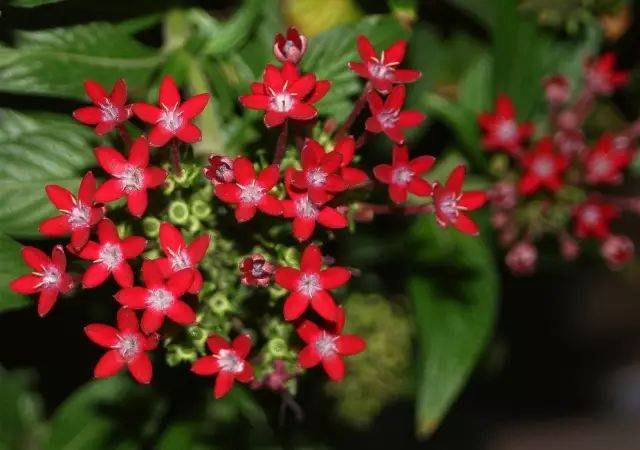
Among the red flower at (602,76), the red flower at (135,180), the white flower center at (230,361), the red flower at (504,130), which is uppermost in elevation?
the red flower at (135,180)

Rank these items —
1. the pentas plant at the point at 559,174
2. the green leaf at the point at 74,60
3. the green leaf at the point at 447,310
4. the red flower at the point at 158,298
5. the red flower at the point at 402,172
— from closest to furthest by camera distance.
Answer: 1. the red flower at the point at 158,298
2. the red flower at the point at 402,172
3. the green leaf at the point at 74,60
4. the green leaf at the point at 447,310
5. the pentas plant at the point at 559,174

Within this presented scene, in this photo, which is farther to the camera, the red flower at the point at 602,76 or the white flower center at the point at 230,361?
the red flower at the point at 602,76

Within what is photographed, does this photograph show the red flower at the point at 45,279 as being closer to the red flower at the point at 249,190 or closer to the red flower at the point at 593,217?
the red flower at the point at 249,190

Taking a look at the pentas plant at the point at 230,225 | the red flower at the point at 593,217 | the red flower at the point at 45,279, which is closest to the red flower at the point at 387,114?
the pentas plant at the point at 230,225

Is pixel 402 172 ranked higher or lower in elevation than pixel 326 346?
higher

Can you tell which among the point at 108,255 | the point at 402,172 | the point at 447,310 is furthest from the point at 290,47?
the point at 447,310

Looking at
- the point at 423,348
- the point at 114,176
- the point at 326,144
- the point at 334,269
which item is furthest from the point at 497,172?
the point at 114,176

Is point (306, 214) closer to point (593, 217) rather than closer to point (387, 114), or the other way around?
point (387, 114)

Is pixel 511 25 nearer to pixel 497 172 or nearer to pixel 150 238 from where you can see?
pixel 497 172
